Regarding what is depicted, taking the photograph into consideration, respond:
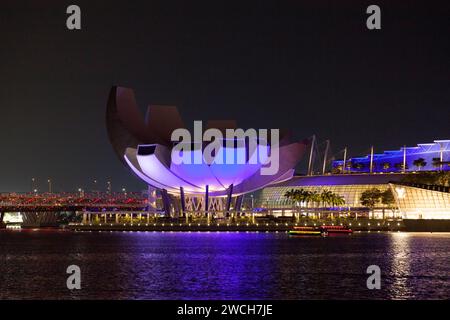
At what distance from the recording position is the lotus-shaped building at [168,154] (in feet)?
373

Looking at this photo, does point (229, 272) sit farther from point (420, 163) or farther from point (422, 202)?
point (420, 163)

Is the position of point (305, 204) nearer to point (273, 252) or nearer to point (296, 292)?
point (273, 252)

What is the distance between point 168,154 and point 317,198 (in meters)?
43.3

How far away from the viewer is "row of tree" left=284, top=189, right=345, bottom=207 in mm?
150375

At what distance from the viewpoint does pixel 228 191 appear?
412ft

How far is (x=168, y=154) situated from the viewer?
374 ft

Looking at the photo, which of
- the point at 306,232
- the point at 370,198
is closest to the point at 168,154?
the point at 306,232

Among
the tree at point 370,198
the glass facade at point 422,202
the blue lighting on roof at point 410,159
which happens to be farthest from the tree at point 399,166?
the glass facade at point 422,202

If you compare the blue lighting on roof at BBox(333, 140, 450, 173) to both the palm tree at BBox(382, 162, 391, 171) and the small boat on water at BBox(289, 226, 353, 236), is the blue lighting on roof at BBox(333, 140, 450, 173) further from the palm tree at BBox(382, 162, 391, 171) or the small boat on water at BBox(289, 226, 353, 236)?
the small boat on water at BBox(289, 226, 353, 236)

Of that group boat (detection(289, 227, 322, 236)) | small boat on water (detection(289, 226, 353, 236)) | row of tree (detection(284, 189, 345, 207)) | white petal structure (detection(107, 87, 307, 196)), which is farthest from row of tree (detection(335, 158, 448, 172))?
boat (detection(289, 227, 322, 236))

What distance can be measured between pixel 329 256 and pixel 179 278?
1968 centimetres

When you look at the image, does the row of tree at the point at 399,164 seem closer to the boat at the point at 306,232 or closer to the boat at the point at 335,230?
the boat at the point at 335,230
